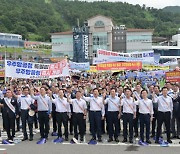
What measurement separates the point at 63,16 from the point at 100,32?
88.8 metres

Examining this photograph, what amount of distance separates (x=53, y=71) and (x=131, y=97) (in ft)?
21.9

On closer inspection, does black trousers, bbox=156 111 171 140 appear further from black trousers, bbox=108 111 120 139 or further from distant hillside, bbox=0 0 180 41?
distant hillside, bbox=0 0 180 41

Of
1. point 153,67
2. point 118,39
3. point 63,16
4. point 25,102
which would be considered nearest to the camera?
point 25,102

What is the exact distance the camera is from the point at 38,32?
129 meters

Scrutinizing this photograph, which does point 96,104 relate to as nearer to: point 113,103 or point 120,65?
point 113,103

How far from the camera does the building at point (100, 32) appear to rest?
76.4 m

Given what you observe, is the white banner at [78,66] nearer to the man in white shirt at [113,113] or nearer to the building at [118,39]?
the man in white shirt at [113,113]

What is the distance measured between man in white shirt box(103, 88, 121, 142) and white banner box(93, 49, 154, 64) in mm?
10105

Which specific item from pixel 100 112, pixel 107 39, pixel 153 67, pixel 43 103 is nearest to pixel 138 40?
pixel 107 39

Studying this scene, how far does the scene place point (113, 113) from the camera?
33.1 ft

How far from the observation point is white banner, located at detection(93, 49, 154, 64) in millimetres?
20203

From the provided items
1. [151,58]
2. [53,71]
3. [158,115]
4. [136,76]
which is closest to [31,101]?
[158,115]

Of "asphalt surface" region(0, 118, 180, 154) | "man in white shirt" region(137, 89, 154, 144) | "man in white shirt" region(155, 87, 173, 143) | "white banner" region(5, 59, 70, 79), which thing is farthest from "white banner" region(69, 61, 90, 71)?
"man in white shirt" region(155, 87, 173, 143)

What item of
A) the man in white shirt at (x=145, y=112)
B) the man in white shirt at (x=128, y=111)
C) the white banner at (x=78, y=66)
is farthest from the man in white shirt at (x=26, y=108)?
the white banner at (x=78, y=66)
